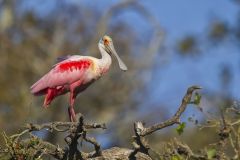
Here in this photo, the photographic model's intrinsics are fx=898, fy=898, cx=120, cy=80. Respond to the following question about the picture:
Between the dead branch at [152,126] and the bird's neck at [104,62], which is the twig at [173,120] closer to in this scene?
the dead branch at [152,126]

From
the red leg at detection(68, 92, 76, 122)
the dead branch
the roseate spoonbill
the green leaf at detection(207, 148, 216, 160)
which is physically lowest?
the green leaf at detection(207, 148, 216, 160)

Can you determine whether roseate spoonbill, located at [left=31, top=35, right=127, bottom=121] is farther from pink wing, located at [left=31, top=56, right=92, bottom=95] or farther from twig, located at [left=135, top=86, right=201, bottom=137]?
twig, located at [left=135, top=86, right=201, bottom=137]

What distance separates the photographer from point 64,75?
34.1 feet

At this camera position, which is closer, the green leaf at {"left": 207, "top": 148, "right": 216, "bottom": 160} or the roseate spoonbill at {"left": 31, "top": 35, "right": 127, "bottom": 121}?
the green leaf at {"left": 207, "top": 148, "right": 216, "bottom": 160}

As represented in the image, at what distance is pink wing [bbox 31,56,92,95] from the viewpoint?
33.6 ft

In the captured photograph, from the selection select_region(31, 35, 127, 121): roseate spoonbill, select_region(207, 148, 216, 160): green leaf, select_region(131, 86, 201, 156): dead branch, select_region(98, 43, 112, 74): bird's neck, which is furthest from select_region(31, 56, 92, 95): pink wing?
select_region(207, 148, 216, 160): green leaf

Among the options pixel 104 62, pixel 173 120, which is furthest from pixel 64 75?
pixel 173 120

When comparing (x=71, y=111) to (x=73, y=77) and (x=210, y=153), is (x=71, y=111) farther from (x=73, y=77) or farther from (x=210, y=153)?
(x=210, y=153)

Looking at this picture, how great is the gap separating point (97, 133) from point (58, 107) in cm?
284

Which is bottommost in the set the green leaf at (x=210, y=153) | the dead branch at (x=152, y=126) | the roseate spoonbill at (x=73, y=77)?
the green leaf at (x=210, y=153)

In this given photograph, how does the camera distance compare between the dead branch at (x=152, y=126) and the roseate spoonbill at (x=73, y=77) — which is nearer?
the dead branch at (x=152, y=126)

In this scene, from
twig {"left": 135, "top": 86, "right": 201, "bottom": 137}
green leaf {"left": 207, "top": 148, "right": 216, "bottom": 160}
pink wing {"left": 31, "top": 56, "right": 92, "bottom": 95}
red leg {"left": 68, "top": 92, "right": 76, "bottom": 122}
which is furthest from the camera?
pink wing {"left": 31, "top": 56, "right": 92, "bottom": 95}

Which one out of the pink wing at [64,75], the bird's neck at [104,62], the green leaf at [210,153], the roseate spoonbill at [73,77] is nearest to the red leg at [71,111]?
the roseate spoonbill at [73,77]

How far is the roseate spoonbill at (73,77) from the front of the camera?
10242 mm
